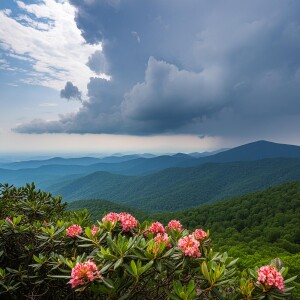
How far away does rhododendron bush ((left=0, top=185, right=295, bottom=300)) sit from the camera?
2906mm

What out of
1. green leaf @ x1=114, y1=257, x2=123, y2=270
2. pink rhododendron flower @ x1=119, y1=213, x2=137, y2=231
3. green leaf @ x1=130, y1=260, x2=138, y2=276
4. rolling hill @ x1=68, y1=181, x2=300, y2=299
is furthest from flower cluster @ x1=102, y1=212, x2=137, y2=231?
rolling hill @ x1=68, y1=181, x2=300, y2=299

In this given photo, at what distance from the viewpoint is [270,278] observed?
2.87 meters

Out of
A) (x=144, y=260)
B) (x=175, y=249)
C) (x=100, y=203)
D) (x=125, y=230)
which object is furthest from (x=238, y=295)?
(x=100, y=203)

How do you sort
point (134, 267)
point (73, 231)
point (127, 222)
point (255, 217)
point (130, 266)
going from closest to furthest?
point (134, 267) < point (130, 266) < point (127, 222) < point (73, 231) < point (255, 217)

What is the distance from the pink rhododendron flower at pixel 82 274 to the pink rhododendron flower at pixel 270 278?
1744 millimetres

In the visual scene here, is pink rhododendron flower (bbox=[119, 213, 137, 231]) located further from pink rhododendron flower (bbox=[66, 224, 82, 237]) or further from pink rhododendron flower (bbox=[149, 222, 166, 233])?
pink rhododendron flower (bbox=[66, 224, 82, 237])

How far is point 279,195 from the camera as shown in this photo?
3012 inches

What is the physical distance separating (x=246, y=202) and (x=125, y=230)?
78.5 metres

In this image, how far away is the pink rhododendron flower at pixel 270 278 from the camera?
113 inches

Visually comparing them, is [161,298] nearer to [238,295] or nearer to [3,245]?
[238,295]

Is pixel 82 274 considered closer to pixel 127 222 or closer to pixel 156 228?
pixel 127 222

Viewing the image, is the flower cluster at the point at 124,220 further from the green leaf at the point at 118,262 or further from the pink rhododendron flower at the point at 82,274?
the pink rhododendron flower at the point at 82,274

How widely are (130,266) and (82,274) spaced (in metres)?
0.51

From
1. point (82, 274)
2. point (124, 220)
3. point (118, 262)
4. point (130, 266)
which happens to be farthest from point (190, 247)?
point (124, 220)
